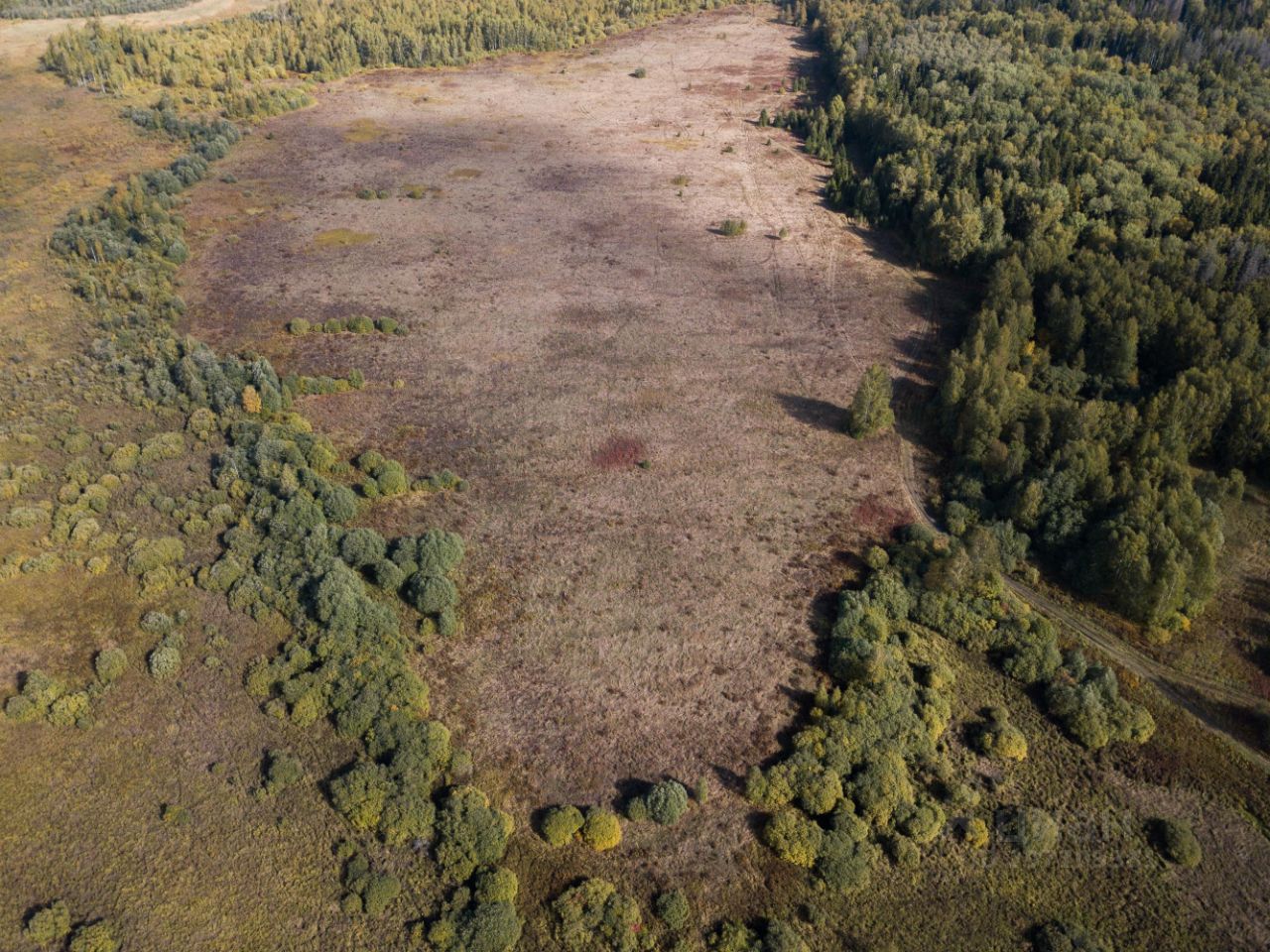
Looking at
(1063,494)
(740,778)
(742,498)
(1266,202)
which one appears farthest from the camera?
(1266,202)

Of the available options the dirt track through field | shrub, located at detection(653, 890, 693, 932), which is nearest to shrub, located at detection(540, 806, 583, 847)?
the dirt track through field

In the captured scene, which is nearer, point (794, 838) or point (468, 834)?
point (468, 834)

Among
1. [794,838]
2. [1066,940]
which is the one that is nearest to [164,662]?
[794,838]

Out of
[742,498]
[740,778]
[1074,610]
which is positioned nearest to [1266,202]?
[1074,610]

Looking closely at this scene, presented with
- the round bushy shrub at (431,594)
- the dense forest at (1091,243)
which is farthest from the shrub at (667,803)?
the dense forest at (1091,243)

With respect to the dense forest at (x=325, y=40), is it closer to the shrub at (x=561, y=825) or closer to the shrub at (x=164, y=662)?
the shrub at (x=164, y=662)

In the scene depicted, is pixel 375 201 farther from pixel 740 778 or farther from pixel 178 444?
pixel 740 778

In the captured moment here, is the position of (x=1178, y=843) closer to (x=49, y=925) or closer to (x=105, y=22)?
(x=49, y=925)
